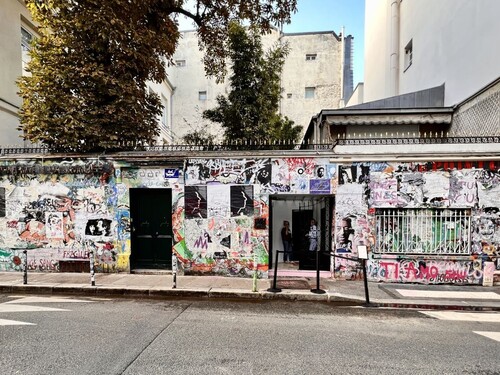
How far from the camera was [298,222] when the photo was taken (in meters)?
10.8

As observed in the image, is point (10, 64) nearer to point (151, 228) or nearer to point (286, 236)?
point (151, 228)

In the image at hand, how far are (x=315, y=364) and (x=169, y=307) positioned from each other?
3.38 m

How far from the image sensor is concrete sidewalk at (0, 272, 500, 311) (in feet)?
21.7

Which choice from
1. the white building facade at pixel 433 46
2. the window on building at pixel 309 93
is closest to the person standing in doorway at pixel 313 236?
the white building facade at pixel 433 46

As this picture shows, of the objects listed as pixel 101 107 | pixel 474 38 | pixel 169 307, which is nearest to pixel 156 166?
pixel 101 107

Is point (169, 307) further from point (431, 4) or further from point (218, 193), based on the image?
point (431, 4)

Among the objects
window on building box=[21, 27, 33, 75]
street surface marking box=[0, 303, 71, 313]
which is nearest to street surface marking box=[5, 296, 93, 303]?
street surface marking box=[0, 303, 71, 313]

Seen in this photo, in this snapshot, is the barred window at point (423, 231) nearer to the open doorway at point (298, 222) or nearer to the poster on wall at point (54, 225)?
the open doorway at point (298, 222)

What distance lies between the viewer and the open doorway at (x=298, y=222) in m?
9.44

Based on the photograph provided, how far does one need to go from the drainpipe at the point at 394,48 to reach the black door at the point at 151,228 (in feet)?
46.9

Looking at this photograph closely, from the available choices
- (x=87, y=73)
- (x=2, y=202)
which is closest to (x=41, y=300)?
(x=2, y=202)

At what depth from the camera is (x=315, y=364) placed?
12.5 feet

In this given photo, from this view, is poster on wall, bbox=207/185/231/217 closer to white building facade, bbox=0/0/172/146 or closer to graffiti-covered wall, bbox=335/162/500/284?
graffiti-covered wall, bbox=335/162/500/284

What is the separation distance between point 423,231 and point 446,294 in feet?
5.48
